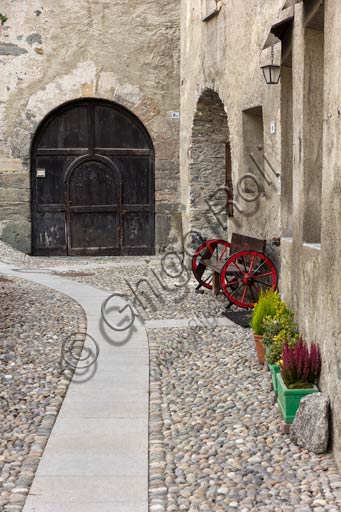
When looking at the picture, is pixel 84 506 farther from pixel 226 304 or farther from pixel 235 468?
pixel 226 304

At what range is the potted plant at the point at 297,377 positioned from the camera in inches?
159

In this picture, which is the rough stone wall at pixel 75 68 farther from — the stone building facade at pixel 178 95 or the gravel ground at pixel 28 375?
the gravel ground at pixel 28 375

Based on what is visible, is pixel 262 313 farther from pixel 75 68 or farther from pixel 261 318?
pixel 75 68

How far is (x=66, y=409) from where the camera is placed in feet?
14.6

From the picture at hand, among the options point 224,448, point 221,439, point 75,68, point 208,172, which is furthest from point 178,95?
point 224,448

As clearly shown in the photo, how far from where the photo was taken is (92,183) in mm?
13797

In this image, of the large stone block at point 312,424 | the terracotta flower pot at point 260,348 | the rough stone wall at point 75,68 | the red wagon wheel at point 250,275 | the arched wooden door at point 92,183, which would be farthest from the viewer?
the arched wooden door at point 92,183

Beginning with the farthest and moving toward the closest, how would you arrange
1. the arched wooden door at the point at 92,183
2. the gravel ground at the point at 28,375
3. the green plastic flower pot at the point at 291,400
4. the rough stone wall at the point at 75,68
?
the arched wooden door at the point at 92,183 → the rough stone wall at the point at 75,68 → the green plastic flower pot at the point at 291,400 → the gravel ground at the point at 28,375

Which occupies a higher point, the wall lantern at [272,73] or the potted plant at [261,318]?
the wall lantern at [272,73]

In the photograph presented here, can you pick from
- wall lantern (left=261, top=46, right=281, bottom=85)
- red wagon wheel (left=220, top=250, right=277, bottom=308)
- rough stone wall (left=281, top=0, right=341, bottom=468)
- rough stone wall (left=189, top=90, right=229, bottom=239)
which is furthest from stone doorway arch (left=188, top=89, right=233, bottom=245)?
rough stone wall (left=281, top=0, right=341, bottom=468)

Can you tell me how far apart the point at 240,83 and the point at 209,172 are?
356 centimetres

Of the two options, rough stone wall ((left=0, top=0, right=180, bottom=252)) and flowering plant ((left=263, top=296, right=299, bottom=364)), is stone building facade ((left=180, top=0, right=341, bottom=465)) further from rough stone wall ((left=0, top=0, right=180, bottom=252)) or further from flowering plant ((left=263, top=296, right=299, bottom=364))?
rough stone wall ((left=0, top=0, right=180, bottom=252))

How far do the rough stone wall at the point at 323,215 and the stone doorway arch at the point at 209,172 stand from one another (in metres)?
6.66

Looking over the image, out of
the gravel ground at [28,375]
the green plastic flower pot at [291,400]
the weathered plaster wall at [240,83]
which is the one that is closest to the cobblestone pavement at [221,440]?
the green plastic flower pot at [291,400]
